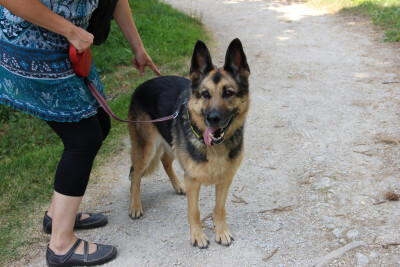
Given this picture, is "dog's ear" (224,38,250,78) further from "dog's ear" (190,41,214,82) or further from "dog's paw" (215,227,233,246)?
"dog's paw" (215,227,233,246)

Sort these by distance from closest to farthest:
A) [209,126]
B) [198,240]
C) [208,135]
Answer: [209,126] → [208,135] → [198,240]

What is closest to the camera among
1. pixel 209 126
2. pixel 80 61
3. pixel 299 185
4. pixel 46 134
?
pixel 80 61

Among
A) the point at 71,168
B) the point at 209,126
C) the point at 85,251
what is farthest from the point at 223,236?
the point at 71,168

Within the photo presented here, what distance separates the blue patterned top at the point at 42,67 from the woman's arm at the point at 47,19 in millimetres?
138

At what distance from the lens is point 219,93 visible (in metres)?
3.13

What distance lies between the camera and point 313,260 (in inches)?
123

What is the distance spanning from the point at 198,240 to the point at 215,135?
3.32 ft

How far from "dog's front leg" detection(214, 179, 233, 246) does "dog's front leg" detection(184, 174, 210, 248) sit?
0.13 meters

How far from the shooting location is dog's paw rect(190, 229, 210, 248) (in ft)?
11.3

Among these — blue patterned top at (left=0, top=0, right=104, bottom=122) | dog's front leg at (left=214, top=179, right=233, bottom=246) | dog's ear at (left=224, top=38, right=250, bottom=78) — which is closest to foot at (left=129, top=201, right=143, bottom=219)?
dog's front leg at (left=214, top=179, right=233, bottom=246)

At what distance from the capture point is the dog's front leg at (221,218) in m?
3.45

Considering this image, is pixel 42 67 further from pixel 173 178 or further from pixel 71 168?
pixel 173 178

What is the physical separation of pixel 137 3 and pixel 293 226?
28.6 ft

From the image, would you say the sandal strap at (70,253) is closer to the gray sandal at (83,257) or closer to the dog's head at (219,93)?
the gray sandal at (83,257)
